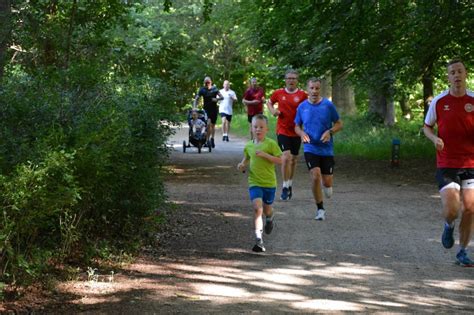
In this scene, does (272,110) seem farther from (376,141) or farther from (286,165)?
(376,141)

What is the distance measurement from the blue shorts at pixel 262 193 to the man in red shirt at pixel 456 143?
6.75 feet

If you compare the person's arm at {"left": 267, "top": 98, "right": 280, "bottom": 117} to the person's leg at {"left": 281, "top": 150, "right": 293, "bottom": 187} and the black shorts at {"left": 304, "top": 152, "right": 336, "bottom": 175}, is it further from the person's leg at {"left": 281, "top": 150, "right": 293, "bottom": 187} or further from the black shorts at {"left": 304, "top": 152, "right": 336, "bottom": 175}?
the black shorts at {"left": 304, "top": 152, "right": 336, "bottom": 175}

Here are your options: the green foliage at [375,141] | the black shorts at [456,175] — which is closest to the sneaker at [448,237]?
the black shorts at [456,175]

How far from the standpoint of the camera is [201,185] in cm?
1686

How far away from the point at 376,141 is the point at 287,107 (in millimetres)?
11106

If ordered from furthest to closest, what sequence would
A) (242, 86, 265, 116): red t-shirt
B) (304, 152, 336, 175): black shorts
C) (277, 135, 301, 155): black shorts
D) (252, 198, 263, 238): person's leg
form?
(242, 86, 265, 116): red t-shirt < (277, 135, 301, 155): black shorts < (304, 152, 336, 175): black shorts < (252, 198, 263, 238): person's leg

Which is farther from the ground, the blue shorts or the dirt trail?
the blue shorts

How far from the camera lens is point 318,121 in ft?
40.2

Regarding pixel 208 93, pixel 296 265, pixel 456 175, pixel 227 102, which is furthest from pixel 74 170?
pixel 227 102

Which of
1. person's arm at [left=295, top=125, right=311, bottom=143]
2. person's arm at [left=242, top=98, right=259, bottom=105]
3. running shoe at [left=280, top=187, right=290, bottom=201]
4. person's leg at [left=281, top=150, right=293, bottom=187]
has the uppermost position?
person's arm at [left=242, top=98, right=259, bottom=105]

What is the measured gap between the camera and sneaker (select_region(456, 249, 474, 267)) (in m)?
8.95

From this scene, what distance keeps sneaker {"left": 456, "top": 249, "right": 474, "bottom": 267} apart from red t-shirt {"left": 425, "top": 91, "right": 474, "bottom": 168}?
91 centimetres

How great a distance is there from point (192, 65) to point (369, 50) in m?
38.2

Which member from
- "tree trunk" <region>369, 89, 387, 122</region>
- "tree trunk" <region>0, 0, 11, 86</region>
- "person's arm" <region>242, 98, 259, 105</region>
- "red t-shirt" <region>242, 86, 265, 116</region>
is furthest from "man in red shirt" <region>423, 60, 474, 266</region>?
"tree trunk" <region>369, 89, 387, 122</region>
